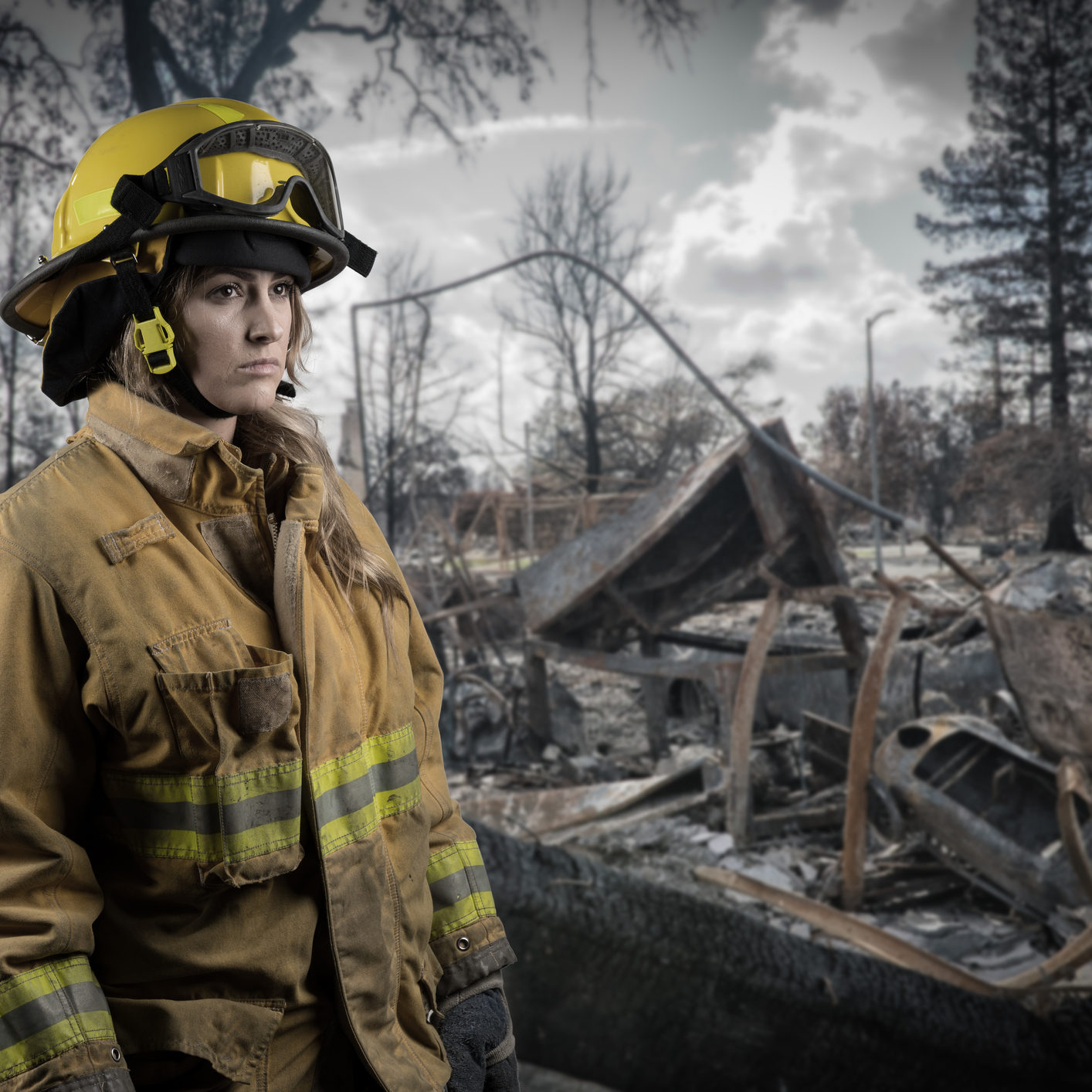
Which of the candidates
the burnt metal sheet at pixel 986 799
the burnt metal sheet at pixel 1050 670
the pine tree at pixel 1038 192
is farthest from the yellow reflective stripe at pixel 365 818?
the pine tree at pixel 1038 192

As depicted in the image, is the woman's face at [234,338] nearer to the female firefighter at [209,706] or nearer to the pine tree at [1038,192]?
the female firefighter at [209,706]

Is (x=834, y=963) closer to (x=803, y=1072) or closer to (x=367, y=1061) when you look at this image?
(x=803, y=1072)

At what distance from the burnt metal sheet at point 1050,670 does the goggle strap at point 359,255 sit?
A: 13.1ft

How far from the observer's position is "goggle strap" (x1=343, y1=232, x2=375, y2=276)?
1456mm

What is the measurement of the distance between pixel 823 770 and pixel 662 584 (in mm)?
1811

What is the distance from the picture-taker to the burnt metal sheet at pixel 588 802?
16.9 feet

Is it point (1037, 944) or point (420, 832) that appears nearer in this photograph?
point (420, 832)

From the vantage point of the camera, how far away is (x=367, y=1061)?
1.05 meters

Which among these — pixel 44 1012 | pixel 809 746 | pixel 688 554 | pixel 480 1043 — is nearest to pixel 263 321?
pixel 44 1012

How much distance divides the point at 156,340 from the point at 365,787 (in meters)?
0.70

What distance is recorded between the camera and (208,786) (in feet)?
3.22

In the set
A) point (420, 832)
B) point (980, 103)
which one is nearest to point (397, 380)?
point (420, 832)

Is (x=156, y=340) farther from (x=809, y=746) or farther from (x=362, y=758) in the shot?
(x=809, y=746)

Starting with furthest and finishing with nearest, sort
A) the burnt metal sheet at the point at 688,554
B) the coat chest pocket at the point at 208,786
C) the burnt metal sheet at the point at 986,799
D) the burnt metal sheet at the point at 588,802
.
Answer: the burnt metal sheet at the point at 688,554
the burnt metal sheet at the point at 588,802
the burnt metal sheet at the point at 986,799
the coat chest pocket at the point at 208,786
